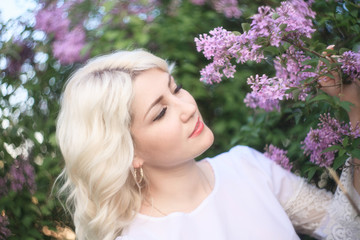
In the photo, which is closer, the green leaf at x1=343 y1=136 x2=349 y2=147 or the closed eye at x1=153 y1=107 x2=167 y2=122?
the green leaf at x1=343 y1=136 x2=349 y2=147

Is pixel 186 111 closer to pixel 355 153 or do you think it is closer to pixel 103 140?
pixel 103 140

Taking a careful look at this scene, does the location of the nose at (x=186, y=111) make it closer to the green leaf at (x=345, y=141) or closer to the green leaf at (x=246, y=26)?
the green leaf at (x=246, y=26)

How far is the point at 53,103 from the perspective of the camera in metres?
2.75

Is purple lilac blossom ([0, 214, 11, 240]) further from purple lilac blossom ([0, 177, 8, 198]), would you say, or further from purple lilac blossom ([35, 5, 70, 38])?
purple lilac blossom ([35, 5, 70, 38])

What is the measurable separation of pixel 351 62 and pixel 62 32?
1.98m

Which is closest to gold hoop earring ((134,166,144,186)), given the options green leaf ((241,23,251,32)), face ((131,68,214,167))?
face ((131,68,214,167))

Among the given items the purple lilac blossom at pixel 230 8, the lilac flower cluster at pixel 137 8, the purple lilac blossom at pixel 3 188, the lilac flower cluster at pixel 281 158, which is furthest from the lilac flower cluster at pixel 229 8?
the purple lilac blossom at pixel 3 188

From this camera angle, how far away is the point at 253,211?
1.74 metres

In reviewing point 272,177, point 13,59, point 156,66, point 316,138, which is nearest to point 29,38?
point 13,59

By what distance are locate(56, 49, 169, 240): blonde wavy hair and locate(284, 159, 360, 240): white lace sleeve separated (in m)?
0.70

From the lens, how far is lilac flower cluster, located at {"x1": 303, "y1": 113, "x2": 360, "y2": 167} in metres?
1.44

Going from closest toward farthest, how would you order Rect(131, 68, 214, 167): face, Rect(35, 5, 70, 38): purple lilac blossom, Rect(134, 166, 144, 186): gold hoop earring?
Rect(131, 68, 214, 167): face → Rect(134, 166, 144, 186): gold hoop earring → Rect(35, 5, 70, 38): purple lilac blossom

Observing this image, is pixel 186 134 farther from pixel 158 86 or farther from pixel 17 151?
pixel 17 151

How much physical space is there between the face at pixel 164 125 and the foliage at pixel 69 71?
83 cm
